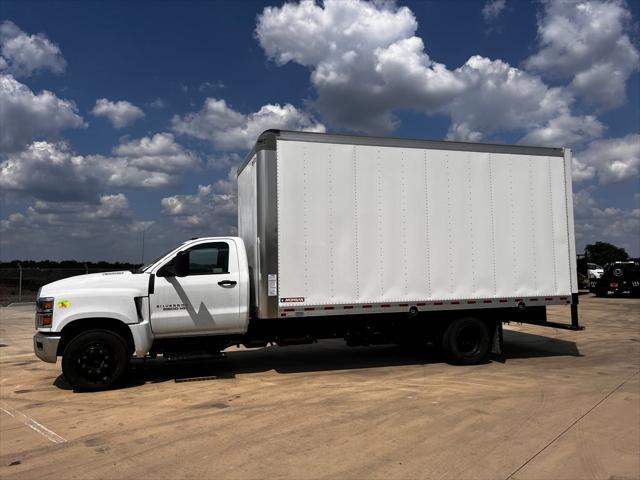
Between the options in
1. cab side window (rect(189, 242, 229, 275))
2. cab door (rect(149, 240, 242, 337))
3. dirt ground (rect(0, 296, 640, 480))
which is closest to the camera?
dirt ground (rect(0, 296, 640, 480))

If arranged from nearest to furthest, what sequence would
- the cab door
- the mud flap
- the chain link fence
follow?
the cab door < the mud flap < the chain link fence

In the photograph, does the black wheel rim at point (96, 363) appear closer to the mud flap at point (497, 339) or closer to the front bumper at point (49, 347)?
the front bumper at point (49, 347)

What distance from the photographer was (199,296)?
793 centimetres

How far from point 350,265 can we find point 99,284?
3751 mm

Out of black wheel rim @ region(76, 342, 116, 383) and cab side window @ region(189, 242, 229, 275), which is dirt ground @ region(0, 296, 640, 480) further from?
cab side window @ region(189, 242, 229, 275)

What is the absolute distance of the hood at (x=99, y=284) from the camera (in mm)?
7469

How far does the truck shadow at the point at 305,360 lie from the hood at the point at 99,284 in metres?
1.26

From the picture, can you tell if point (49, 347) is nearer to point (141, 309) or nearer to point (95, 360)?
point (95, 360)

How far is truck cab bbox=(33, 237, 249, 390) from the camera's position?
7.36 m

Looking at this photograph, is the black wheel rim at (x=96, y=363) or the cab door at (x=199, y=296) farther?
the cab door at (x=199, y=296)

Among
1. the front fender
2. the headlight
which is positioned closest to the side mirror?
the front fender

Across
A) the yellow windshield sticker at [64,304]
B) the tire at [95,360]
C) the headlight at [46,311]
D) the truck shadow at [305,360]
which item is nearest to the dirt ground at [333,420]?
the truck shadow at [305,360]

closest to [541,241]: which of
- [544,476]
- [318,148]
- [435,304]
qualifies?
[435,304]

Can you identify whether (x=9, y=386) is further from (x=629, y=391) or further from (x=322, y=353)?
(x=629, y=391)
